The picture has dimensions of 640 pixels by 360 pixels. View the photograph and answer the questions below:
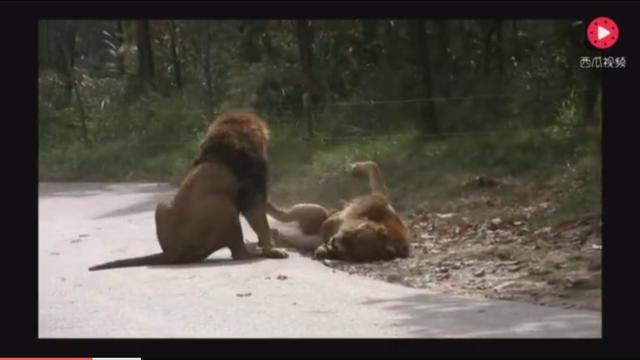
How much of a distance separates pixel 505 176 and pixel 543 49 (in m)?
1.80

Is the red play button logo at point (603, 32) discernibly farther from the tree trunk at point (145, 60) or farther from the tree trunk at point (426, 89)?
the tree trunk at point (145, 60)

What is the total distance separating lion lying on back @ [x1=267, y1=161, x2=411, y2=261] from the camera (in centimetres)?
686

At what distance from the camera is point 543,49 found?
657cm

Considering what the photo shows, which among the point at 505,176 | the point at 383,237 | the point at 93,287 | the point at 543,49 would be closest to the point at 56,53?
the point at 93,287

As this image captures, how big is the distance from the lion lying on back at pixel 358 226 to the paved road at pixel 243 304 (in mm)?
226

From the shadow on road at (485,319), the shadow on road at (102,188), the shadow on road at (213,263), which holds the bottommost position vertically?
the shadow on road at (485,319)

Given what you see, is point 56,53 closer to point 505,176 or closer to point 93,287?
point 93,287

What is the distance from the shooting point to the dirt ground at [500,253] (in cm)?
549

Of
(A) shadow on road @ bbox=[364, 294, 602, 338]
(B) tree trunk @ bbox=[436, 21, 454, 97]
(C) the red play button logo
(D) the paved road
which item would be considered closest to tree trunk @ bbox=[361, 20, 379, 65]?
(B) tree trunk @ bbox=[436, 21, 454, 97]

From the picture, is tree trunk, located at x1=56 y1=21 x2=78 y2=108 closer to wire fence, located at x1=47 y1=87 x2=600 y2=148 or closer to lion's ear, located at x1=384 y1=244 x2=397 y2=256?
wire fence, located at x1=47 y1=87 x2=600 y2=148

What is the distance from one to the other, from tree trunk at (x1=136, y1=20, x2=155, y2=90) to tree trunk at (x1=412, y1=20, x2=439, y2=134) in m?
1.64

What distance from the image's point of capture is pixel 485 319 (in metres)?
4.79

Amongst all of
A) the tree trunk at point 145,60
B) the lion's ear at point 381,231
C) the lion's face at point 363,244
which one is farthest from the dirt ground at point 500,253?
the tree trunk at point 145,60

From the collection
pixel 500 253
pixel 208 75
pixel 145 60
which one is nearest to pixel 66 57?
pixel 208 75
